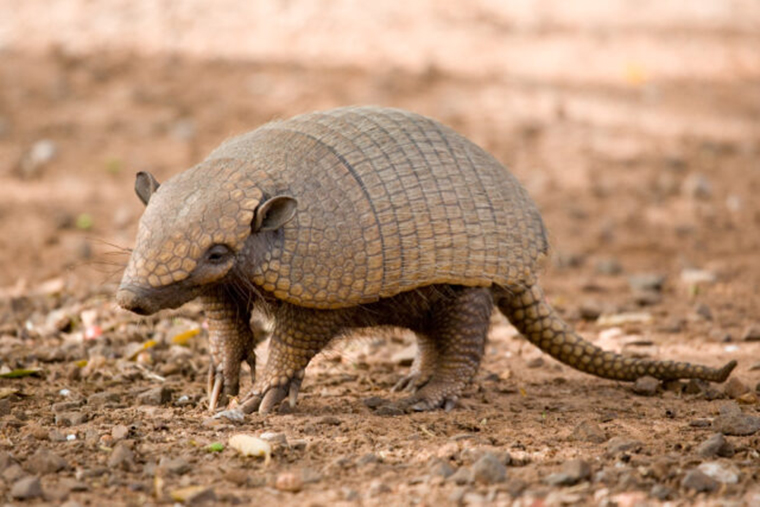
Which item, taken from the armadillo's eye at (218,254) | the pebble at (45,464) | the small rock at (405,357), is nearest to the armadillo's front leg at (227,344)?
the armadillo's eye at (218,254)

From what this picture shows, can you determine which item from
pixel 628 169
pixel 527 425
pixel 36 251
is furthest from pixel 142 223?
pixel 628 169

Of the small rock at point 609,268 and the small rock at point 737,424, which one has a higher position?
the small rock at point 609,268

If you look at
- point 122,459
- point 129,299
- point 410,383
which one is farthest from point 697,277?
point 122,459

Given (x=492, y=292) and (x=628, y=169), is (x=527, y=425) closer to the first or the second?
(x=492, y=292)

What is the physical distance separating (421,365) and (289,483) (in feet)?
7.63

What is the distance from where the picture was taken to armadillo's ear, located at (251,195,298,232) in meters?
5.07

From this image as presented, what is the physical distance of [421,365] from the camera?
21.7ft

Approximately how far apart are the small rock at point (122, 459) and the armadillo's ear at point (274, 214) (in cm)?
127

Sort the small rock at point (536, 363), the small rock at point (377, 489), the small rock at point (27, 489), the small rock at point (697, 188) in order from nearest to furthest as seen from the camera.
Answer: the small rock at point (27, 489), the small rock at point (377, 489), the small rock at point (536, 363), the small rock at point (697, 188)

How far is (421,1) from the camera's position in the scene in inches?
630

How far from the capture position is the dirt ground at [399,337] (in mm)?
4492

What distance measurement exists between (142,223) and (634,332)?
4236 millimetres

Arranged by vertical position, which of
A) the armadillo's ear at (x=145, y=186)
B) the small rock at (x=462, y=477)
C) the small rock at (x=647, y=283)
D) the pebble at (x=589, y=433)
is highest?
the armadillo's ear at (x=145, y=186)

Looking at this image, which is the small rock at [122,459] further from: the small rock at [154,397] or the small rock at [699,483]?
the small rock at [699,483]
